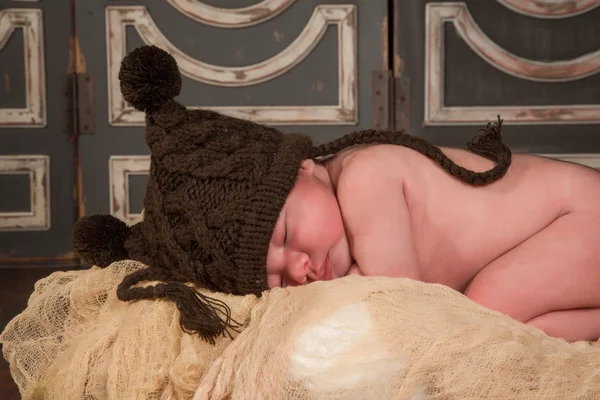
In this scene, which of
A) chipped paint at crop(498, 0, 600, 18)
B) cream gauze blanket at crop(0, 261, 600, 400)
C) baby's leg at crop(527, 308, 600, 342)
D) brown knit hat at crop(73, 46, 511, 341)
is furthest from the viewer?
chipped paint at crop(498, 0, 600, 18)

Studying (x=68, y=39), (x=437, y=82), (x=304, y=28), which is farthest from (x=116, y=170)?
(x=437, y=82)

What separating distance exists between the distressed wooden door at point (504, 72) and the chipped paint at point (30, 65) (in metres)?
1.53

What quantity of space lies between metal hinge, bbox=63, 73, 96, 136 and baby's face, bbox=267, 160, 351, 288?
1.83m

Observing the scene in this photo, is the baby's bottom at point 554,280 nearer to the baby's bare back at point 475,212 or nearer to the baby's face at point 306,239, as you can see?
the baby's bare back at point 475,212

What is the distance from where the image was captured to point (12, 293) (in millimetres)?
2342

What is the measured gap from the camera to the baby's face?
132cm

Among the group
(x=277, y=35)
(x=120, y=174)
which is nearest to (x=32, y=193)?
(x=120, y=174)

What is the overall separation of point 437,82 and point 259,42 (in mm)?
790

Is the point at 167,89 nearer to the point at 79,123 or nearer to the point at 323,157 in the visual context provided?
the point at 323,157

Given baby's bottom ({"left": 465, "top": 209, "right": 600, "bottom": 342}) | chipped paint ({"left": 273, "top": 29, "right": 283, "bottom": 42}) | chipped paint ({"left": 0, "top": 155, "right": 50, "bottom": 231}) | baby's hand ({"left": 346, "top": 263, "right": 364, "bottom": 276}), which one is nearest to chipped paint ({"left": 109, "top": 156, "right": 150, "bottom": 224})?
chipped paint ({"left": 0, "top": 155, "right": 50, "bottom": 231})

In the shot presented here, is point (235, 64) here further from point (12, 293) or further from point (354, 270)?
point (354, 270)

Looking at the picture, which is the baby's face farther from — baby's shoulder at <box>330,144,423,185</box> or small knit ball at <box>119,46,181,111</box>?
small knit ball at <box>119,46,181,111</box>

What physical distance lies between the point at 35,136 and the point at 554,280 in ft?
7.70

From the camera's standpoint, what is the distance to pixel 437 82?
2.95 m
